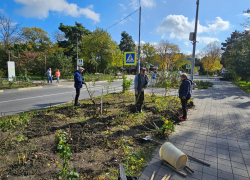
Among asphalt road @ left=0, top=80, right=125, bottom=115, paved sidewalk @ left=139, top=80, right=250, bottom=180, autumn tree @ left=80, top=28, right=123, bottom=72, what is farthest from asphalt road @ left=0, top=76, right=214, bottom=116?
autumn tree @ left=80, top=28, right=123, bottom=72

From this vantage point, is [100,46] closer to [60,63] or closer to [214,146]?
[60,63]

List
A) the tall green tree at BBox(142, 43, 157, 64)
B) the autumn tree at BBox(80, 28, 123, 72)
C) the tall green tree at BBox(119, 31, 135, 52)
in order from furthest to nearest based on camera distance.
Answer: the tall green tree at BBox(119, 31, 135, 52) → the tall green tree at BBox(142, 43, 157, 64) → the autumn tree at BBox(80, 28, 123, 72)

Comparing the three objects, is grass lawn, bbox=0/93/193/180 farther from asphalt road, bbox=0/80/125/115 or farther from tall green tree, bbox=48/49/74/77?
tall green tree, bbox=48/49/74/77

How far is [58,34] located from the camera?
41.8m

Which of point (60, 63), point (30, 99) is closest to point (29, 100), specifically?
point (30, 99)

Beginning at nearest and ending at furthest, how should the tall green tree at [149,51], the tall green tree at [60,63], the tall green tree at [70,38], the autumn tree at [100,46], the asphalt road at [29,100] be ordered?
the asphalt road at [29,100] → the tall green tree at [60,63] → the autumn tree at [100,46] → the tall green tree at [70,38] → the tall green tree at [149,51]

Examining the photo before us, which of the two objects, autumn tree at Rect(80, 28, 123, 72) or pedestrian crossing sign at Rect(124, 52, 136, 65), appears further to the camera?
autumn tree at Rect(80, 28, 123, 72)

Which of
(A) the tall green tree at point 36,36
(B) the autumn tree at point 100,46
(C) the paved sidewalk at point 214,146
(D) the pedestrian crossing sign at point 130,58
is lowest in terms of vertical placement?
(C) the paved sidewalk at point 214,146

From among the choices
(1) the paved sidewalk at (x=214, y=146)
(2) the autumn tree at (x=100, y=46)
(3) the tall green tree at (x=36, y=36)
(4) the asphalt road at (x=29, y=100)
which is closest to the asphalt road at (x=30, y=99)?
(4) the asphalt road at (x=29, y=100)

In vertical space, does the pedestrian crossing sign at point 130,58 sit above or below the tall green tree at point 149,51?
below

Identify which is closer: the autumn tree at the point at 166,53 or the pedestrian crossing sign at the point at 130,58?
the pedestrian crossing sign at the point at 130,58

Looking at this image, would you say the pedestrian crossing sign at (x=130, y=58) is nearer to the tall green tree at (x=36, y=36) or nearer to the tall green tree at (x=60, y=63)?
the tall green tree at (x=60, y=63)

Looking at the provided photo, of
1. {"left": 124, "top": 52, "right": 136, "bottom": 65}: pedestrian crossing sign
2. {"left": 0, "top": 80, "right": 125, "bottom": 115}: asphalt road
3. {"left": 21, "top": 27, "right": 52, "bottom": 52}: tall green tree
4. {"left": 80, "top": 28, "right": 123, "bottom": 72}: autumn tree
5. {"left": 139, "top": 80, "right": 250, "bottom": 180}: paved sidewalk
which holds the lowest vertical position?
{"left": 139, "top": 80, "right": 250, "bottom": 180}: paved sidewalk

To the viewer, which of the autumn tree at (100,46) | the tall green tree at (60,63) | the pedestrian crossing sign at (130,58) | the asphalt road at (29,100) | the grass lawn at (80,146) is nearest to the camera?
the grass lawn at (80,146)
